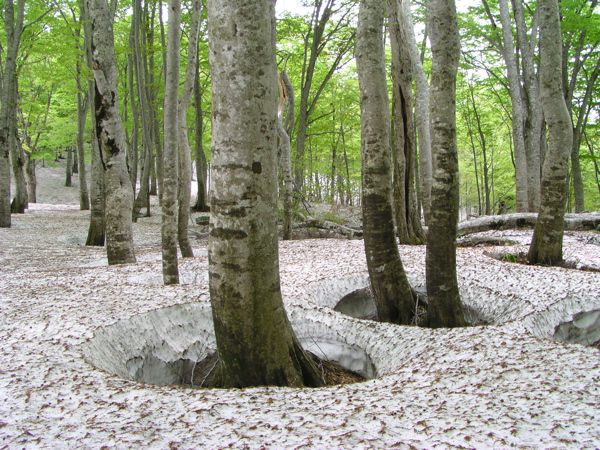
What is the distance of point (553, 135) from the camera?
5.60 m

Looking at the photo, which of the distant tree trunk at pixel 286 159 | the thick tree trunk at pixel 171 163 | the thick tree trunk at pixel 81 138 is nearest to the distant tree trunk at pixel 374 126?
the thick tree trunk at pixel 171 163

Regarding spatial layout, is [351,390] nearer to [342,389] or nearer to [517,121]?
[342,389]

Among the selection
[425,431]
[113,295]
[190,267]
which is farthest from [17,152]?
[425,431]

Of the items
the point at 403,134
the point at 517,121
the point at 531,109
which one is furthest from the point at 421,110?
the point at 531,109

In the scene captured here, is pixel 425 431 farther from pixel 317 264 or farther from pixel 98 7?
pixel 98 7

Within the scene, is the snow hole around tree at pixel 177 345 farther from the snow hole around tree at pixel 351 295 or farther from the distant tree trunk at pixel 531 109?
the distant tree trunk at pixel 531 109

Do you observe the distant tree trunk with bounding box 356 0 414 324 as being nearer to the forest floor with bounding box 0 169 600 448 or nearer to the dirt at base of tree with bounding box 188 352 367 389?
the forest floor with bounding box 0 169 600 448

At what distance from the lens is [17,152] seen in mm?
14773

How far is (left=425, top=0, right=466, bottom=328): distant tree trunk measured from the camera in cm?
337

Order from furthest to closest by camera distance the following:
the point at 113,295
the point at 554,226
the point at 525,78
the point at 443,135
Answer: the point at 525,78, the point at 554,226, the point at 113,295, the point at 443,135

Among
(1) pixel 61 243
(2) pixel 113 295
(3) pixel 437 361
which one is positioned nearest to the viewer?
(3) pixel 437 361

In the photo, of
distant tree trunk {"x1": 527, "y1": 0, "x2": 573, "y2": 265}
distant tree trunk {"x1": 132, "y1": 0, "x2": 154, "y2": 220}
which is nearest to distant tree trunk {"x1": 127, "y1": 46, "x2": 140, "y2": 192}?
distant tree trunk {"x1": 132, "y1": 0, "x2": 154, "y2": 220}

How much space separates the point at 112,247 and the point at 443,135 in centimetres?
527

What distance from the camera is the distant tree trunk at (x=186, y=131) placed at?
6.59 m
